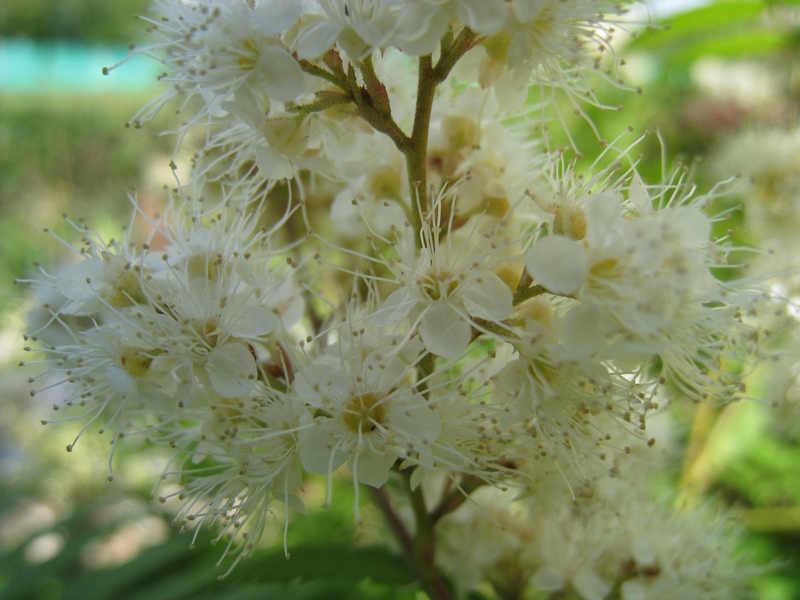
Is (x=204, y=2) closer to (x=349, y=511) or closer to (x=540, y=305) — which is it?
(x=540, y=305)

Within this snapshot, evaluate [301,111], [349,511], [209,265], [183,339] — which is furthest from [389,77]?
[349,511]

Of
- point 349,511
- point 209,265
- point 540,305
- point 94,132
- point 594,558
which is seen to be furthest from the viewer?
point 94,132

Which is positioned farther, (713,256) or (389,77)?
(389,77)

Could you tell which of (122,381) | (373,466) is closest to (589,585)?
(373,466)

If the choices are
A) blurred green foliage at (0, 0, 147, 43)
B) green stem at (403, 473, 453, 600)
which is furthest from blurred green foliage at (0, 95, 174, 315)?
green stem at (403, 473, 453, 600)

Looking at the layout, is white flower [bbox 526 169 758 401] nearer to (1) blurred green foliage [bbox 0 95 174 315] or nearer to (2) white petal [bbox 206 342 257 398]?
(2) white petal [bbox 206 342 257 398]

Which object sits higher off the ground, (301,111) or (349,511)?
(301,111)

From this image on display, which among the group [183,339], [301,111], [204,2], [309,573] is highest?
[204,2]
